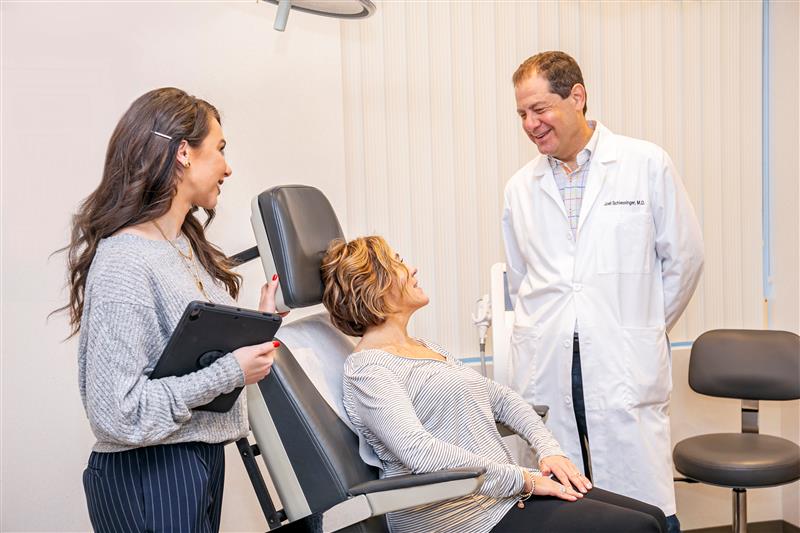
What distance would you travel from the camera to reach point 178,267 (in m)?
1.40

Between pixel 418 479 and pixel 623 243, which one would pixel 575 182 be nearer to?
pixel 623 243

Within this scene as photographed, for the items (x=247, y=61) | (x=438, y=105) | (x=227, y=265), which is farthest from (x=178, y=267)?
(x=438, y=105)

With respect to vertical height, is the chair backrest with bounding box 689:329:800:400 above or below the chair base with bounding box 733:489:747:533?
above

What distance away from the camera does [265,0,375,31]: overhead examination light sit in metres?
2.00

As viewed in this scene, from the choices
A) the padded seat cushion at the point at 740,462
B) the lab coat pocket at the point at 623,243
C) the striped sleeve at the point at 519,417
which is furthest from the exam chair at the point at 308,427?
the padded seat cushion at the point at 740,462

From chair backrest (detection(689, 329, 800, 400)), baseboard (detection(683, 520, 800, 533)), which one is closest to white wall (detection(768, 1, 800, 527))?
baseboard (detection(683, 520, 800, 533))

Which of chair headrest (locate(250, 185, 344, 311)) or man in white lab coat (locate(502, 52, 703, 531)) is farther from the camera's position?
man in white lab coat (locate(502, 52, 703, 531))

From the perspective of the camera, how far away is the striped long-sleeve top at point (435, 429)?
1.53 metres

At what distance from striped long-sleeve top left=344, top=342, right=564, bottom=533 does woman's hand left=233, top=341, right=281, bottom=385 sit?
30 cm

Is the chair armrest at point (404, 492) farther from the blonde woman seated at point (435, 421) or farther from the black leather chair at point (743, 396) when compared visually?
the black leather chair at point (743, 396)

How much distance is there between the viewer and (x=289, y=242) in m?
1.63

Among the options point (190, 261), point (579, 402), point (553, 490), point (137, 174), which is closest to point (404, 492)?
point (553, 490)

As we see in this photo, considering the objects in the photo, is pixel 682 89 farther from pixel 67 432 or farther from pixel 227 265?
pixel 67 432

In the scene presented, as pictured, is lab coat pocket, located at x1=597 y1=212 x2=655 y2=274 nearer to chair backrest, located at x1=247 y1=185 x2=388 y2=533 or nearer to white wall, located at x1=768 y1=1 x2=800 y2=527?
chair backrest, located at x1=247 y1=185 x2=388 y2=533
